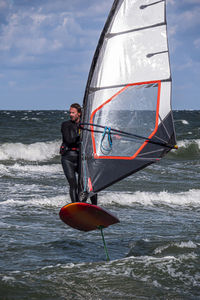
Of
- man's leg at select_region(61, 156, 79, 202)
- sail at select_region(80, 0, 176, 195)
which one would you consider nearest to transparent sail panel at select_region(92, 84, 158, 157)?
sail at select_region(80, 0, 176, 195)

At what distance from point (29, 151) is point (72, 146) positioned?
13.6 meters

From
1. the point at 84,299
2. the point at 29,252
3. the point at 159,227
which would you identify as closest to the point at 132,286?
the point at 84,299

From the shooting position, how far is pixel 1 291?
403cm

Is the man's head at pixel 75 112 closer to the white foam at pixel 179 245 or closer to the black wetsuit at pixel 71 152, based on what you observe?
the black wetsuit at pixel 71 152

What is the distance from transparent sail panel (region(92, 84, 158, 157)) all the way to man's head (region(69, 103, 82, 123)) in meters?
0.20

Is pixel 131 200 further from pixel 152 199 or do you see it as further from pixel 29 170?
pixel 29 170

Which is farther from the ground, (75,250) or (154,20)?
(154,20)

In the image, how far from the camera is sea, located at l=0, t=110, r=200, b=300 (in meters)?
4.18

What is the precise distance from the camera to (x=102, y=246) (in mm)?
5676

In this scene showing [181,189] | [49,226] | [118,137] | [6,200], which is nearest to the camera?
[118,137]

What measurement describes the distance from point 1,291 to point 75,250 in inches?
61.9

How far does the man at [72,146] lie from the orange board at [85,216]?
24 cm

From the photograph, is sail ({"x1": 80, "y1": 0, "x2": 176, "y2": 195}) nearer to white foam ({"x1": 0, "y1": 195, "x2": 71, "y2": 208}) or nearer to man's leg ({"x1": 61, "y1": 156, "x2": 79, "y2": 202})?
man's leg ({"x1": 61, "y1": 156, "x2": 79, "y2": 202})

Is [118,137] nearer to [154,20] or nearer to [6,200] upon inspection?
[154,20]
